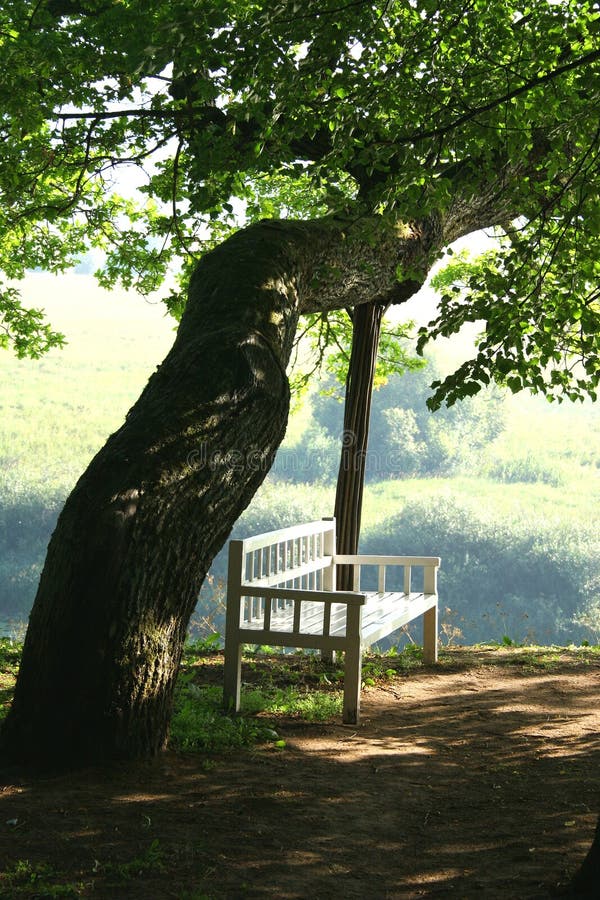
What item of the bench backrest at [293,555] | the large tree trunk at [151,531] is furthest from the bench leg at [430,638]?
the large tree trunk at [151,531]

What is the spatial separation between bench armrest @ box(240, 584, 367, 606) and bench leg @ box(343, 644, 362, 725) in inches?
11.8

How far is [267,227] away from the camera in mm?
6543

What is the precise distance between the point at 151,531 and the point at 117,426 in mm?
43230

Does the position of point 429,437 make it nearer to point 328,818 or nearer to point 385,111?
point 385,111

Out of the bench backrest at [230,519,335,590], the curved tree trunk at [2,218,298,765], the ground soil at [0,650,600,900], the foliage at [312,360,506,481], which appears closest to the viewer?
the ground soil at [0,650,600,900]

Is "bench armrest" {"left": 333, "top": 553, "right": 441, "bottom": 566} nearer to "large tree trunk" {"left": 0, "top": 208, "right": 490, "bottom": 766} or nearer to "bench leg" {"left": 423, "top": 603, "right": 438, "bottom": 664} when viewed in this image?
"bench leg" {"left": 423, "top": 603, "right": 438, "bottom": 664}

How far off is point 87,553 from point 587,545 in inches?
1668

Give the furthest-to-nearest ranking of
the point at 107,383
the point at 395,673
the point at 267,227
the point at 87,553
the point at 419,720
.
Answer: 1. the point at 107,383
2. the point at 395,673
3. the point at 267,227
4. the point at 419,720
5. the point at 87,553

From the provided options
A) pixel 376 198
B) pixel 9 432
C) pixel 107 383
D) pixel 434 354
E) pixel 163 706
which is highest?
pixel 434 354

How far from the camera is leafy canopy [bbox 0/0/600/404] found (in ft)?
17.7

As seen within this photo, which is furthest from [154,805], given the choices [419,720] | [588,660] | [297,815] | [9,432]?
[9,432]

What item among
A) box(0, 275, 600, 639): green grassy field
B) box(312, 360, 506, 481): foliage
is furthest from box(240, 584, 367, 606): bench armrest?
box(312, 360, 506, 481): foliage

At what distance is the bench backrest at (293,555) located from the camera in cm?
627

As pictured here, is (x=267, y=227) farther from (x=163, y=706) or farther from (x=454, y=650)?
(x=454, y=650)
